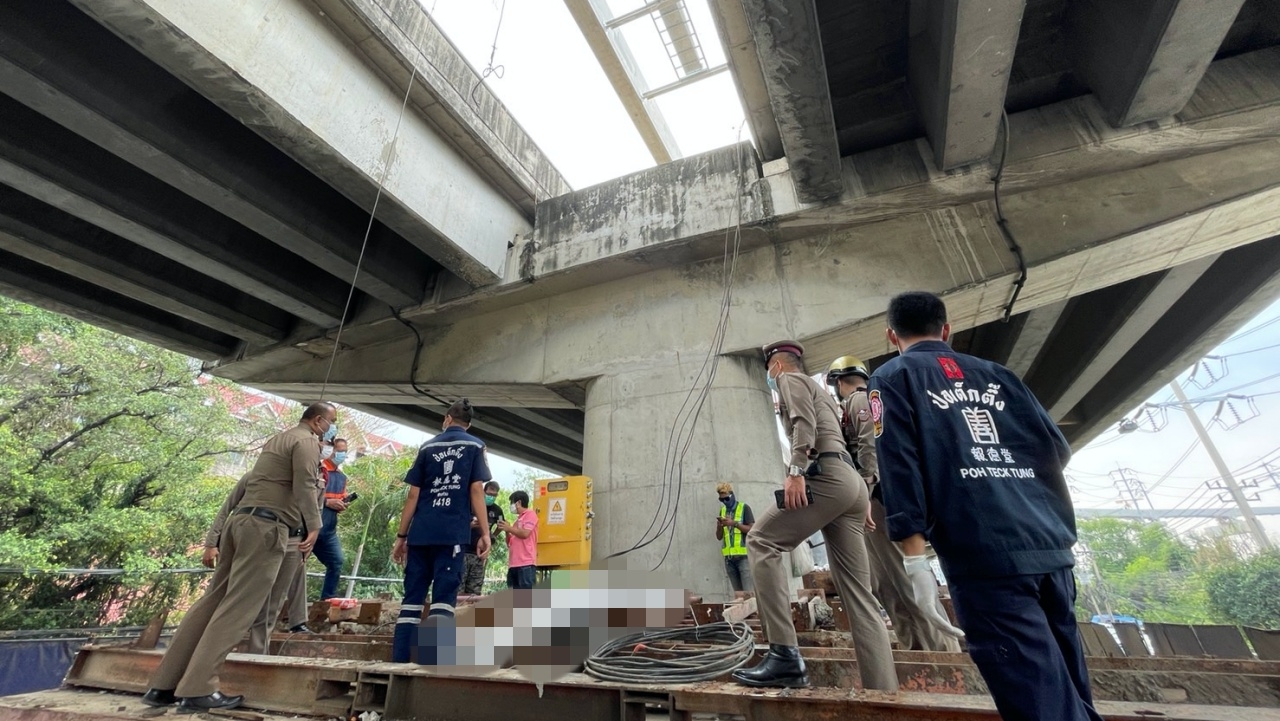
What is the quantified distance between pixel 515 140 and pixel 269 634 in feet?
20.9

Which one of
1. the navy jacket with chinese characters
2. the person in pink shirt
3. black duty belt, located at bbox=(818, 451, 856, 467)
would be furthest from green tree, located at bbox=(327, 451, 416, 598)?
the navy jacket with chinese characters

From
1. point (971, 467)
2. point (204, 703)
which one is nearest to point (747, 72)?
point (971, 467)

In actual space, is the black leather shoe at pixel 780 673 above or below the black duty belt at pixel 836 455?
below

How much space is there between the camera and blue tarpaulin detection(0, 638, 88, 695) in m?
6.84

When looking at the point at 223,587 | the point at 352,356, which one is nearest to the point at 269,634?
the point at 223,587

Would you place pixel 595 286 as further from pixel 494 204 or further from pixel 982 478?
pixel 982 478

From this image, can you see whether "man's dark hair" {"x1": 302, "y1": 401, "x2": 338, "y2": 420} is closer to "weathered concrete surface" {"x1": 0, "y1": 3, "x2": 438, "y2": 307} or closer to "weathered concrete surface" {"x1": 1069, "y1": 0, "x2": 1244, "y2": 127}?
"weathered concrete surface" {"x1": 0, "y1": 3, "x2": 438, "y2": 307}

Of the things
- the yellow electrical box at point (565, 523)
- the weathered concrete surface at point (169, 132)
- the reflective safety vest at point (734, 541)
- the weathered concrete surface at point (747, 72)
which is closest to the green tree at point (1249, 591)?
the reflective safety vest at point (734, 541)

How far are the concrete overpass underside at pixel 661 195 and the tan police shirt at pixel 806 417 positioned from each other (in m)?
2.80

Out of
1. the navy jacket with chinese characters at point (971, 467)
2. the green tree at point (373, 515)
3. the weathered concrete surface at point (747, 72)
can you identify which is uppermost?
the weathered concrete surface at point (747, 72)

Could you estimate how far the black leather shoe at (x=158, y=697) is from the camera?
2.68 m

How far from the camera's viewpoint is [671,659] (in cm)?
270

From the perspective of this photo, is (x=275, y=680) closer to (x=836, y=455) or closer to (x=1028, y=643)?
(x=836, y=455)

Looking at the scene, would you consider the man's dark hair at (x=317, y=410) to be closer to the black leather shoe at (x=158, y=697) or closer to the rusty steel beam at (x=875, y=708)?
the black leather shoe at (x=158, y=697)
